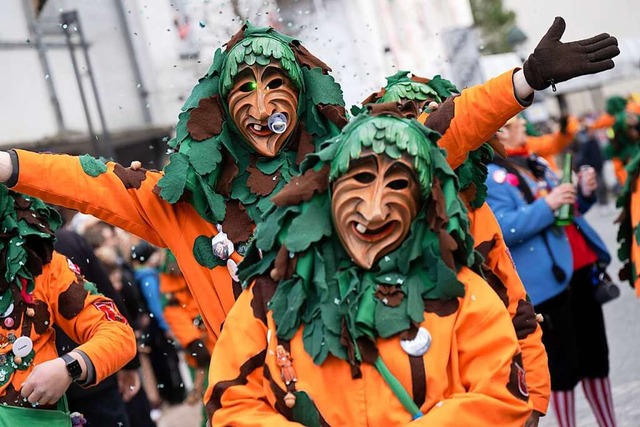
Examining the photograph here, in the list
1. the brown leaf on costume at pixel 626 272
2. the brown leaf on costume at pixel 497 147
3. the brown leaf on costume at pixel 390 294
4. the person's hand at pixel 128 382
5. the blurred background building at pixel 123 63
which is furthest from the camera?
the blurred background building at pixel 123 63

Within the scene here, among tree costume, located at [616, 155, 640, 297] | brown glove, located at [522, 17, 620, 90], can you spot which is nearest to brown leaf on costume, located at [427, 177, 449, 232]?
brown glove, located at [522, 17, 620, 90]

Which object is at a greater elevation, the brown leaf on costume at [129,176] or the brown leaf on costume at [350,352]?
the brown leaf on costume at [129,176]

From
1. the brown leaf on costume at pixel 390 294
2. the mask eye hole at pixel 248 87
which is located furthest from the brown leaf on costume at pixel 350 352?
the mask eye hole at pixel 248 87

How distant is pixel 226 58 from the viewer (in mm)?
4254

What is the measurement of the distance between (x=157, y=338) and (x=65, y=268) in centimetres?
651

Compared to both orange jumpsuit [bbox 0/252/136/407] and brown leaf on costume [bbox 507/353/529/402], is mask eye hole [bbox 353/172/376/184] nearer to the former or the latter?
brown leaf on costume [bbox 507/353/529/402]

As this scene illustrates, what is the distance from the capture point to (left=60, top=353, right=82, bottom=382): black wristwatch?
4.16m

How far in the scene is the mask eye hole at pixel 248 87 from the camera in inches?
164

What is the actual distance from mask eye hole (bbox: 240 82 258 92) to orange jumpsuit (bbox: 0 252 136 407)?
39.7 inches

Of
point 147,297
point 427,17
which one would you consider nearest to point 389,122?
point 147,297

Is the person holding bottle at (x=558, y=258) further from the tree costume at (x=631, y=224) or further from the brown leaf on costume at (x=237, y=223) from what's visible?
the brown leaf on costume at (x=237, y=223)

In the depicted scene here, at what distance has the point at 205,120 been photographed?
4.28 meters

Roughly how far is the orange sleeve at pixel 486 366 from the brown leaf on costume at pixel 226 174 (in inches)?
51.7

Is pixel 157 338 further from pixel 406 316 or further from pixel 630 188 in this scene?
pixel 406 316
